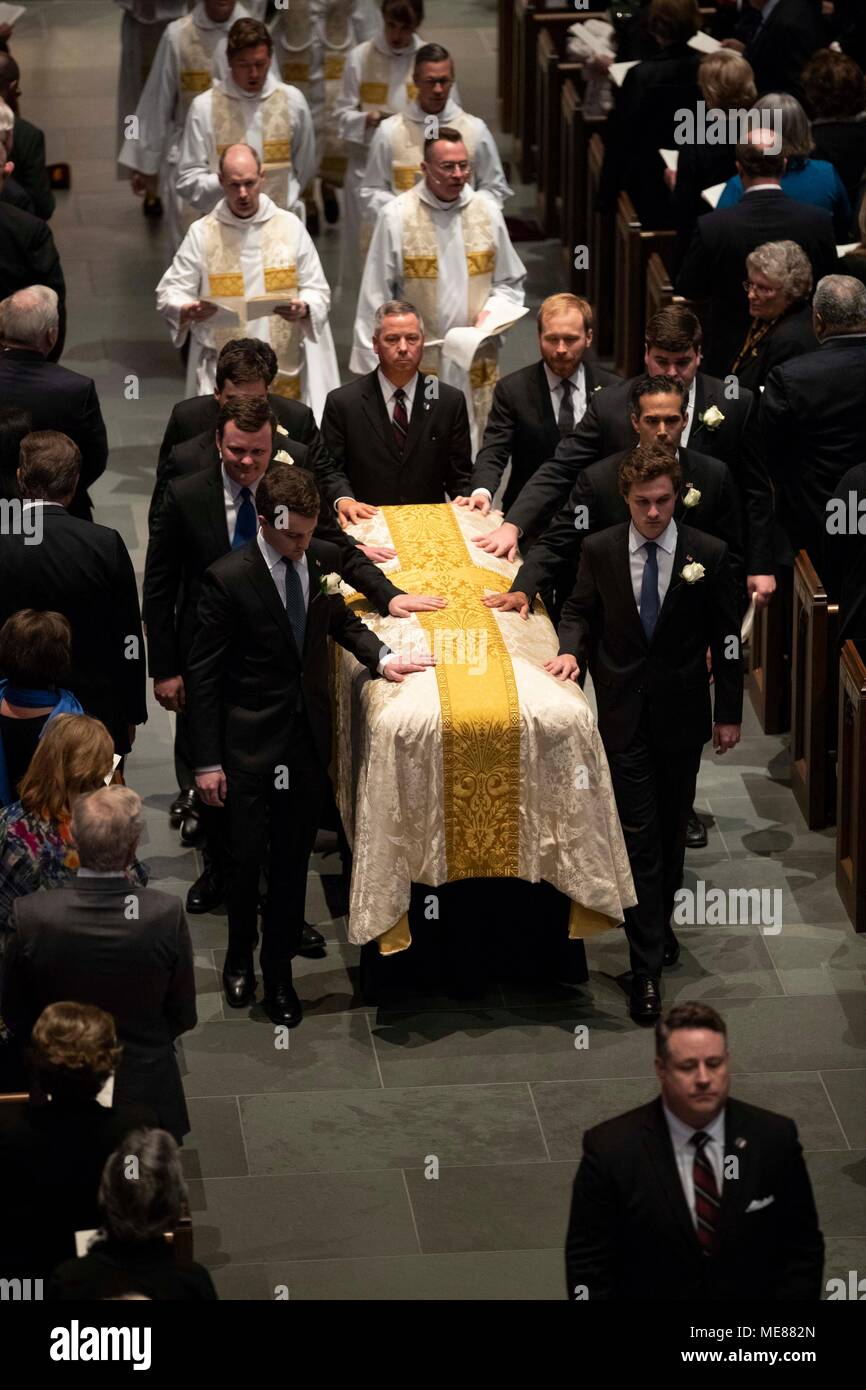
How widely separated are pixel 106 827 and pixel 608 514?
91.8 inches

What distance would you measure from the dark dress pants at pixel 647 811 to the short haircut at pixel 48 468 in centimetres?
174

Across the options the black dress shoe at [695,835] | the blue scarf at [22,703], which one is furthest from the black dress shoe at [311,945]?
the blue scarf at [22,703]

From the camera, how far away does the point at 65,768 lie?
564cm

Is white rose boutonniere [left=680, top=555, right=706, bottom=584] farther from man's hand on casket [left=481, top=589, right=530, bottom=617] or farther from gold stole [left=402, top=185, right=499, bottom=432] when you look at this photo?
gold stole [left=402, top=185, right=499, bottom=432]

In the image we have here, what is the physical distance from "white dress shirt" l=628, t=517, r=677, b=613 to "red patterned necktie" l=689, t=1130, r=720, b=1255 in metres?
2.42

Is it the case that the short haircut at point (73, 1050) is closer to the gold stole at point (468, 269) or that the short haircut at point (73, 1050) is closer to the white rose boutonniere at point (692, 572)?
the white rose boutonniere at point (692, 572)

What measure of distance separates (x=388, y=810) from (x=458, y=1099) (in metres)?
0.82

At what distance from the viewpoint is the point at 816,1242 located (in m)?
4.68

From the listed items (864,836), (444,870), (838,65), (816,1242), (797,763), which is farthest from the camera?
(838,65)

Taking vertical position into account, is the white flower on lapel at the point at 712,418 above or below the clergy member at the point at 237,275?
above

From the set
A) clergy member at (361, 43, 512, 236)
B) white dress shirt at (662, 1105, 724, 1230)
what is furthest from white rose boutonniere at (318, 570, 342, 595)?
clergy member at (361, 43, 512, 236)

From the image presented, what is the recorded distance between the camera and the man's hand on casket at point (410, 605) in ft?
23.6

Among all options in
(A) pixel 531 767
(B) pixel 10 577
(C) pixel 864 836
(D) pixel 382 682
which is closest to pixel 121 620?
(B) pixel 10 577

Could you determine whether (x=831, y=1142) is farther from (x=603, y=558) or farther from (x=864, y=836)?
(x=603, y=558)
